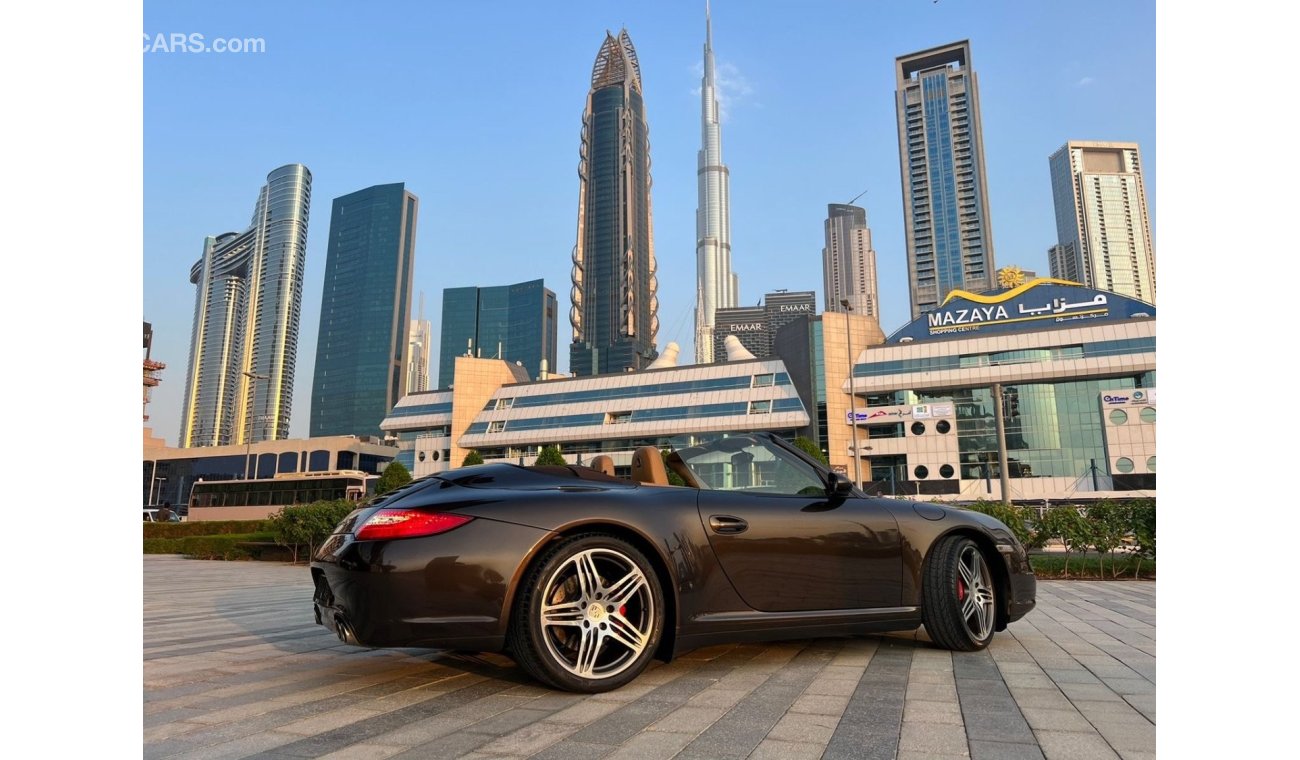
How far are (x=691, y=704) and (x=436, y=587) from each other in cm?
114

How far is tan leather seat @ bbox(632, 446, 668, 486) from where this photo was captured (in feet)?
12.1

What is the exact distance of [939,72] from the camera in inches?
6245

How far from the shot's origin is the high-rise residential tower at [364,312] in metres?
164

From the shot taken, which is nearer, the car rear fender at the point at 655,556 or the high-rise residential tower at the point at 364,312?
the car rear fender at the point at 655,556

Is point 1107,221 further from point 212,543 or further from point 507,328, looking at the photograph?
point 212,543

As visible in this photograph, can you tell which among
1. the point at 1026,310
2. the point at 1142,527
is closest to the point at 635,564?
the point at 1142,527

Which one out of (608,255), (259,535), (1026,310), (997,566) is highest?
(608,255)

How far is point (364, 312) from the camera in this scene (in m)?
169

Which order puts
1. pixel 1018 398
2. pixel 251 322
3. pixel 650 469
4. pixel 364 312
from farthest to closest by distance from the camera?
pixel 364 312 < pixel 251 322 < pixel 1018 398 < pixel 650 469

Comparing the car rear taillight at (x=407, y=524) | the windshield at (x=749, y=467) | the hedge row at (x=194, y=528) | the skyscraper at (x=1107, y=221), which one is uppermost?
the skyscraper at (x=1107, y=221)

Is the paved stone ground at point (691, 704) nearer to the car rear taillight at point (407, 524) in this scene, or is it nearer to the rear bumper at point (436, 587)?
the rear bumper at point (436, 587)

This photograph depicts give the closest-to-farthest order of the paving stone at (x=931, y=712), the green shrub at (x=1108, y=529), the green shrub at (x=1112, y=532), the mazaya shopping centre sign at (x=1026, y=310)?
the paving stone at (x=931, y=712) → the green shrub at (x=1112, y=532) → the green shrub at (x=1108, y=529) → the mazaya shopping centre sign at (x=1026, y=310)

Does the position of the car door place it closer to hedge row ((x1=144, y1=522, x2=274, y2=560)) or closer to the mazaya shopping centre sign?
hedge row ((x1=144, y1=522, x2=274, y2=560))

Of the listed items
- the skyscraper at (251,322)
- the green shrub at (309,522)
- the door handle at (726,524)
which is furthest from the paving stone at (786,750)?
the skyscraper at (251,322)
